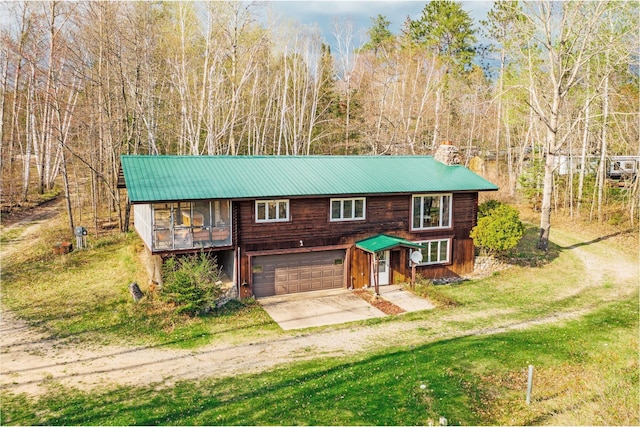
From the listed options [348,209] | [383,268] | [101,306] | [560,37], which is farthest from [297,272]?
[560,37]

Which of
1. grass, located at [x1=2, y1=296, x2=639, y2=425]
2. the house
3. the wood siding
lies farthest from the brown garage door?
grass, located at [x1=2, y1=296, x2=639, y2=425]

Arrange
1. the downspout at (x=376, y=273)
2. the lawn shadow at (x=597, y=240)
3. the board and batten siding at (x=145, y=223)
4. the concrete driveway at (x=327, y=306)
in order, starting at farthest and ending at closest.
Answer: the lawn shadow at (x=597, y=240)
the downspout at (x=376, y=273)
the board and batten siding at (x=145, y=223)
the concrete driveway at (x=327, y=306)

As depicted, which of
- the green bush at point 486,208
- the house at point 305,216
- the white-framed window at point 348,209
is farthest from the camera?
the green bush at point 486,208

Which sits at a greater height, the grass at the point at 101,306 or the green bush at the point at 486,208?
the green bush at the point at 486,208

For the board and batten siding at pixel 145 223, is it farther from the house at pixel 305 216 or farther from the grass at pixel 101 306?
the grass at pixel 101 306

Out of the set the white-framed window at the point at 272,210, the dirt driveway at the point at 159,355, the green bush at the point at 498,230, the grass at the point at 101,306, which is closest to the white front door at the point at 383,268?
the dirt driveway at the point at 159,355

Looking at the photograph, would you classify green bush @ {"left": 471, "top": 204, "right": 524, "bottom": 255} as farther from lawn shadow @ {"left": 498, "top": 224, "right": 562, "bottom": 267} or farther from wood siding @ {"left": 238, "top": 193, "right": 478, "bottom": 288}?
lawn shadow @ {"left": 498, "top": 224, "right": 562, "bottom": 267}

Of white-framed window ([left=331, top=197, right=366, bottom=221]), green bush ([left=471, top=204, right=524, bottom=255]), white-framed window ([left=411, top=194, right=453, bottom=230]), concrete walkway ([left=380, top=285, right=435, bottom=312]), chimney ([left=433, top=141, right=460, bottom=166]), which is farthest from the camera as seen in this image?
chimney ([left=433, top=141, right=460, bottom=166])
